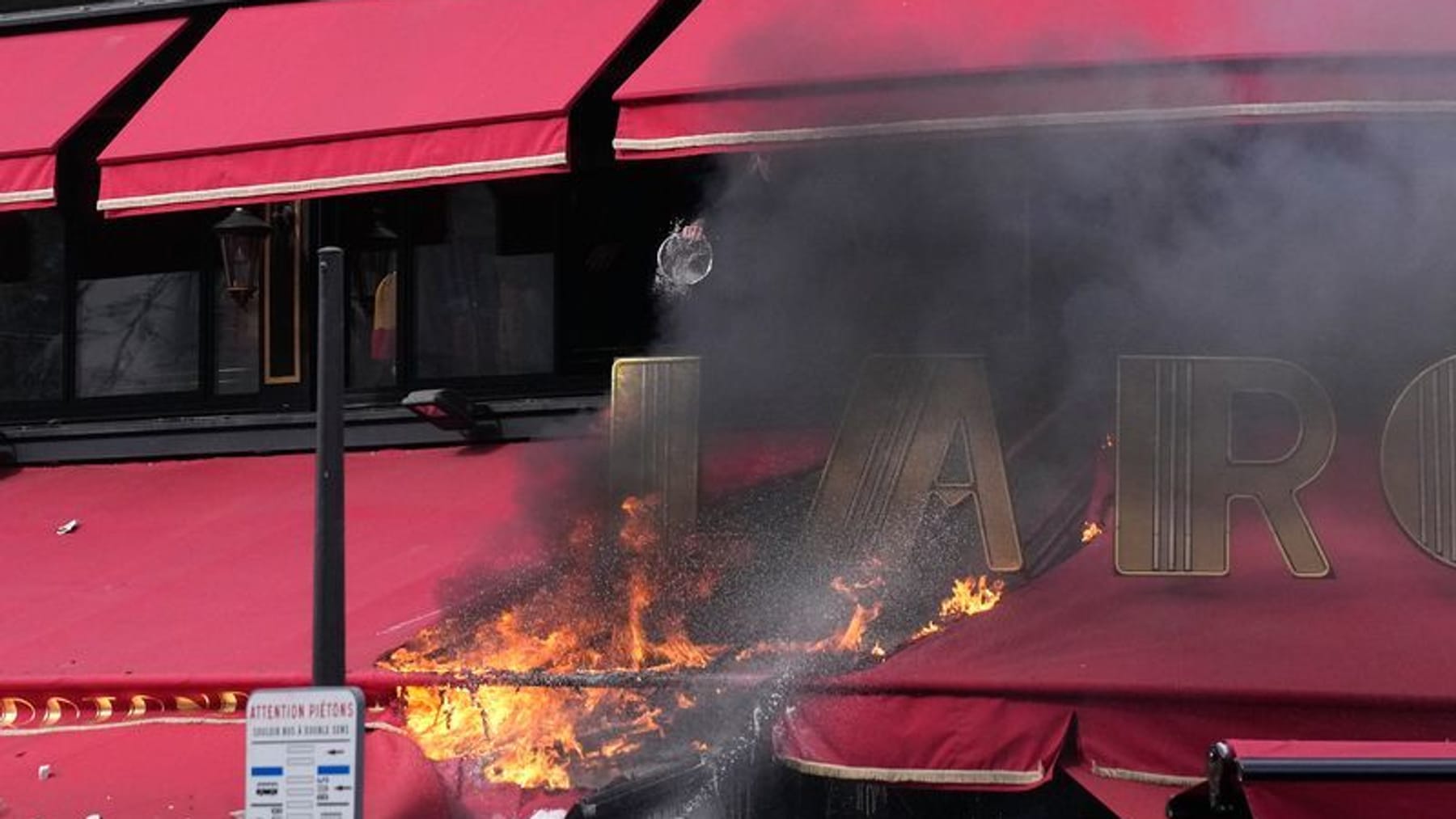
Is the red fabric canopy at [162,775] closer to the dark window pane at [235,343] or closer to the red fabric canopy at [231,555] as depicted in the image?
the red fabric canopy at [231,555]

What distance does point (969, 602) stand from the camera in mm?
7625

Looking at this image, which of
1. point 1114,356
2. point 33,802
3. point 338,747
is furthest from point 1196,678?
A: point 33,802

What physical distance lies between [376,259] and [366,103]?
1.29 meters

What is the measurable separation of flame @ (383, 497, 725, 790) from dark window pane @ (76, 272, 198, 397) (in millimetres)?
3143

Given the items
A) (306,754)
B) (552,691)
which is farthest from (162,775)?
(306,754)

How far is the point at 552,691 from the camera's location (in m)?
7.75

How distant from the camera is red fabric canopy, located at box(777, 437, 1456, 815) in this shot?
689 cm

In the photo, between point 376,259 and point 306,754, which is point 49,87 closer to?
point 376,259

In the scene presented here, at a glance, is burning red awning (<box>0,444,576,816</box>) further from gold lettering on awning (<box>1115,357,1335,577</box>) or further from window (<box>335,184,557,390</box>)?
gold lettering on awning (<box>1115,357,1335,577</box>)

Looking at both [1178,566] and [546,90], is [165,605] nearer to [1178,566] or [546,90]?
[546,90]

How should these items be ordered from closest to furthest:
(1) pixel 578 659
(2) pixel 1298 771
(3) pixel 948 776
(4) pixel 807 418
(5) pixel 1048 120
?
1. (2) pixel 1298 771
2. (3) pixel 948 776
3. (5) pixel 1048 120
4. (1) pixel 578 659
5. (4) pixel 807 418

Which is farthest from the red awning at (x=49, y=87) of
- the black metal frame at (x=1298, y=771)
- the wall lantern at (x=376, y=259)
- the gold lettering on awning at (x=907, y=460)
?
the black metal frame at (x=1298, y=771)

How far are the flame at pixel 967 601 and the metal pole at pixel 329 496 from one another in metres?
1.83

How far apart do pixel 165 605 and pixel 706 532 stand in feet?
6.72
